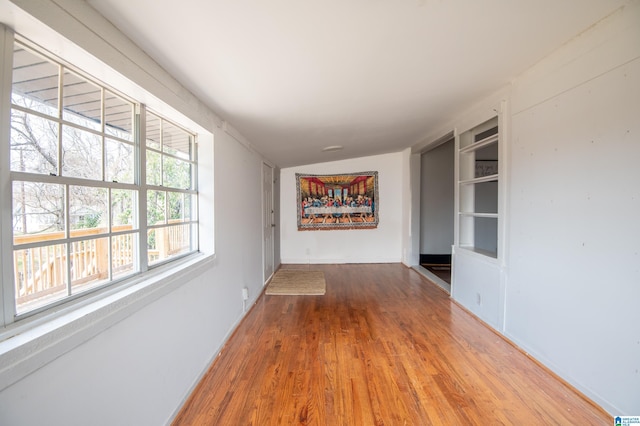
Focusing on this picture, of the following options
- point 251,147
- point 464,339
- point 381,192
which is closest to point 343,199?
point 381,192

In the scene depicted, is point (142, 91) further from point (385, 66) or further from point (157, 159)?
point (385, 66)

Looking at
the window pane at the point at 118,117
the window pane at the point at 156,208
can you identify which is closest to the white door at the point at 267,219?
the window pane at the point at 156,208

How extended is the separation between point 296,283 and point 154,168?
9.74 ft

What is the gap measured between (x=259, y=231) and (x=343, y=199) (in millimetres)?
2326

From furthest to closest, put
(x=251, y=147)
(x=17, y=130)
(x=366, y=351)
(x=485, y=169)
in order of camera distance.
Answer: (x=485, y=169) < (x=251, y=147) < (x=366, y=351) < (x=17, y=130)

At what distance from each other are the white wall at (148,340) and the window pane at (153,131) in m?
0.20

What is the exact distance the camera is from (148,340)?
1.30 metres

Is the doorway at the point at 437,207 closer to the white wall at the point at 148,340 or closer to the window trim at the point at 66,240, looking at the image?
the white wall at the point at 148,340

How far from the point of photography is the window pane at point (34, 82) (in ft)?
2.85

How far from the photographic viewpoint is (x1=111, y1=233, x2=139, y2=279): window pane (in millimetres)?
1302

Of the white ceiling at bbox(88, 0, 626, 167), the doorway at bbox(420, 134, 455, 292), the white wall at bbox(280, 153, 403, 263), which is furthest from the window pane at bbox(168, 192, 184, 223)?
the doorway at bbox(420, 134, 455, 292)

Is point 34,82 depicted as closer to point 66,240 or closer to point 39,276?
point 66,240

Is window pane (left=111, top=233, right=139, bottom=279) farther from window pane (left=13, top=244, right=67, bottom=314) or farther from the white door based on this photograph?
the white door

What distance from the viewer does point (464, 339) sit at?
91.5 inches
